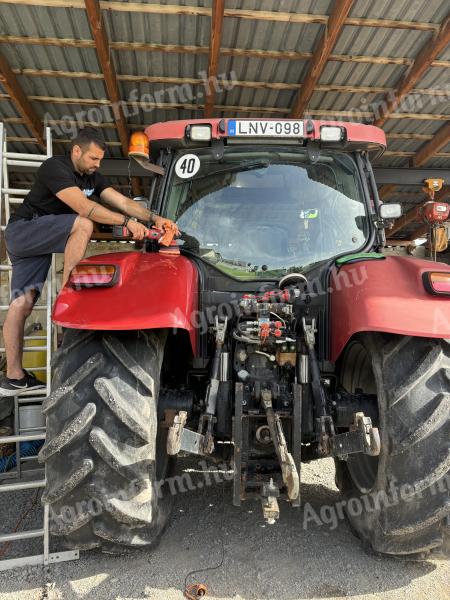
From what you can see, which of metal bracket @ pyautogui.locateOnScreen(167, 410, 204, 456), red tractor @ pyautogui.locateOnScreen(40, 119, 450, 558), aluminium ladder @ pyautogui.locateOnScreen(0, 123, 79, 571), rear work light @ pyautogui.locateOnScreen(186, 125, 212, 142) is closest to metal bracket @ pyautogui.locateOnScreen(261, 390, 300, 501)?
red tractor @ pyautogui.locateOnScreen(40, 119, 450, 558)

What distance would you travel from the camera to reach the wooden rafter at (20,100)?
5.79 meters

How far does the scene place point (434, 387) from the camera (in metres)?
2.03

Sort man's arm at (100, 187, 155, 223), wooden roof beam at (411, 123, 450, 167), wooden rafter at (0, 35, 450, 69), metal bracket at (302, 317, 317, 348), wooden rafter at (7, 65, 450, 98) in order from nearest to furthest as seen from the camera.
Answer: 1. metal bracket at (302, 317, 317, 348)
2. man's arm at (100, 187, 155, 223)
3. wooden rafter at (0, 35, 450, 69)
4. wooden rafter at (7, 65, 450, 98)
5. wooden roof beam at (411, 123, 450, 167)

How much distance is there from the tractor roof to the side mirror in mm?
406

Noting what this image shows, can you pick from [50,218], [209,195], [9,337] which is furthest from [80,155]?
[9,337]

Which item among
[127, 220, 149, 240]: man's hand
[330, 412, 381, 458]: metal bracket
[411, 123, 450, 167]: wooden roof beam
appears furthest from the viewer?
[411, 123, 450, 167]: wooden roof beam

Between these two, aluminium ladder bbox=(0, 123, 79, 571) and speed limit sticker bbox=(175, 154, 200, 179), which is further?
speed limit sticker bbox=(175, 154, 200, 179)

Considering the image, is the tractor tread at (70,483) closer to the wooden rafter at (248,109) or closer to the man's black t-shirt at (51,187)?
the man's black t-shirt at (51,187)

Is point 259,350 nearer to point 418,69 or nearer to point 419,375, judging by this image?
point 419,375

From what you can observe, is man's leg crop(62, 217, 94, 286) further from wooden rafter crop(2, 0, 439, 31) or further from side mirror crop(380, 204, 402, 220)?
wooden rafter crop(2, 0, 439, 31)

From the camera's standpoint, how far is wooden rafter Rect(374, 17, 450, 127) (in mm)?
5355

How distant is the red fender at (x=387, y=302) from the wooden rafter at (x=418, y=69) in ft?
14.0

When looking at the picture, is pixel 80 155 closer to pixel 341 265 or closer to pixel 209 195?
pixel 209 195

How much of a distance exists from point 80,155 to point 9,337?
1190mm
